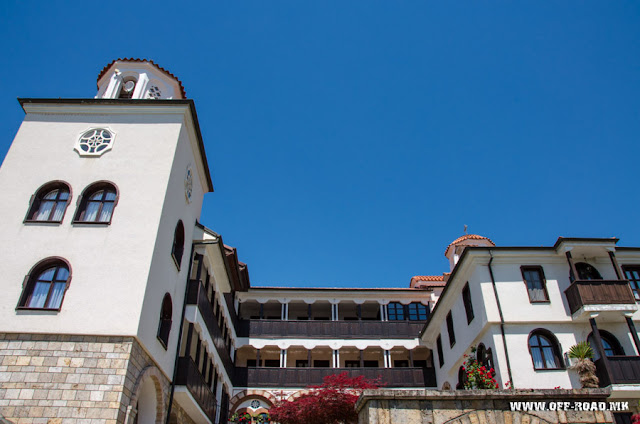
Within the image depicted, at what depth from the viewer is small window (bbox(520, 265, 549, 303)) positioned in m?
21.7

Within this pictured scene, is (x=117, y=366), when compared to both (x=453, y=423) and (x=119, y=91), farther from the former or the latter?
(x=119, y=91)

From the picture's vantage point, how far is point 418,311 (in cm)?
3275

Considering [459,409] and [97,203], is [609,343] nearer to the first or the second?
[459,409]

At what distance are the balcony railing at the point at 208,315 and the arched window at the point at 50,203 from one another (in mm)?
5380

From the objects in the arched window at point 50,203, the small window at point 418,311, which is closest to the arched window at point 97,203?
the arched window at point 50,203

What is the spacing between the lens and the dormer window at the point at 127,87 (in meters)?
19.8

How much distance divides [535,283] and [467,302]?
3.09m

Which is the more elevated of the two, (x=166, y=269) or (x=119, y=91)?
(x=119, y=91)

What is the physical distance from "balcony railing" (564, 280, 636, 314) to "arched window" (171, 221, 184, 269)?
621 inches

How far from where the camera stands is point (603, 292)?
20.8 metres

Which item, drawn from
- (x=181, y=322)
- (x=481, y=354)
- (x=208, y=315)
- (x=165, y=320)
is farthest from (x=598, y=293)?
(x=165, y=320)

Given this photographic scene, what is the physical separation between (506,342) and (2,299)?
1760 centimetres

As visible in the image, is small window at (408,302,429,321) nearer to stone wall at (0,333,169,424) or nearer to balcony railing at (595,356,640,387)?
balcony railing at (595,356,640,387)

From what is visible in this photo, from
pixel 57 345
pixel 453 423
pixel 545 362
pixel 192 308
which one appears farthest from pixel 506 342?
Result: pixel 57 345
